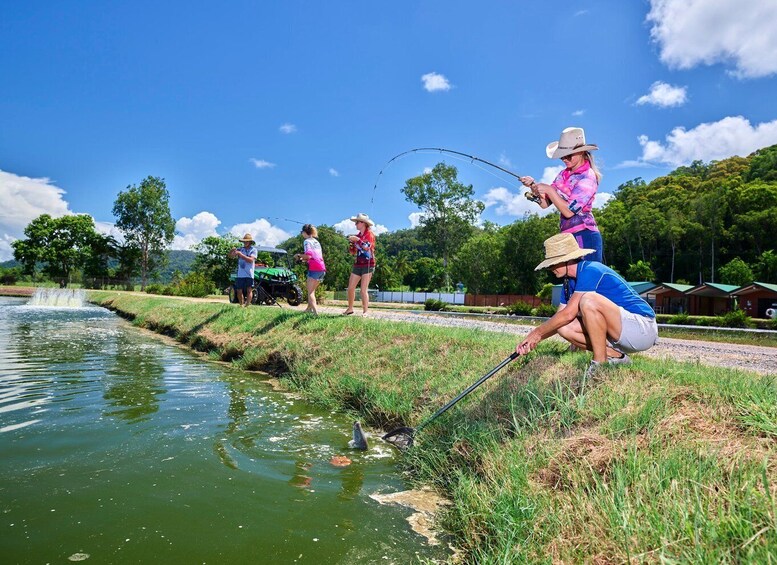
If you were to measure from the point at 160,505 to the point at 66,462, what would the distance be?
1.15 m

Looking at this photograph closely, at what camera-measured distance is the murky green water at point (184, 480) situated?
2.75m

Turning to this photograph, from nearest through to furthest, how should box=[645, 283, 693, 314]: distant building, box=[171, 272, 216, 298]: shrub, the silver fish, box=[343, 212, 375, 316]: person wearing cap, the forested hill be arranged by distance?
the silver fish < box=[343, 212, 375, 316]: person wearing cap < box=[171, 272, 216, 298]: shrub < box=[645, 283, 693, 314]: distant building < the forested hill

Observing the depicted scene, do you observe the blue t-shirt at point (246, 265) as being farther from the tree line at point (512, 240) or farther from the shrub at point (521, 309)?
the tree line at point (512, 240)

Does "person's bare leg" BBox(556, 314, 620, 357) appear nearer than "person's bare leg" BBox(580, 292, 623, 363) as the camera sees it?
No

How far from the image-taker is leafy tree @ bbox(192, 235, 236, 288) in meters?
63.2

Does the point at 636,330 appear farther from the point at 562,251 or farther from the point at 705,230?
the point at 705,230

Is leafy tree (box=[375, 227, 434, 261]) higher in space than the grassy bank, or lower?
higher

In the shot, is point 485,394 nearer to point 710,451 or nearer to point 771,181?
point 710,451

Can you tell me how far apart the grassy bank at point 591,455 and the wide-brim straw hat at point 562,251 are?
0.93 metres

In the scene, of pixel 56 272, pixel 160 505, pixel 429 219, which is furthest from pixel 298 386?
pixel 56 272

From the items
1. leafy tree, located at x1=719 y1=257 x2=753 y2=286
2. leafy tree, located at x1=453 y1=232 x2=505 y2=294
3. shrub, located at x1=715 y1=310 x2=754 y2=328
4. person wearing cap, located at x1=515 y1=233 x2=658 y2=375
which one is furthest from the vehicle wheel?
leafy tree, located at x1=719 y1=257 x2=753 y2=286

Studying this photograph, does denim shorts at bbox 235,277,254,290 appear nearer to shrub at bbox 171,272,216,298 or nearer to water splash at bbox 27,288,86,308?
shrub at bbox 171,272,216,298

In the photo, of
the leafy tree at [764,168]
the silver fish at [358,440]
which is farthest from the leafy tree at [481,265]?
the silver fish at [358,440]

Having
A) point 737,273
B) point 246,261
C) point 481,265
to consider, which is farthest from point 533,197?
point 737,273
